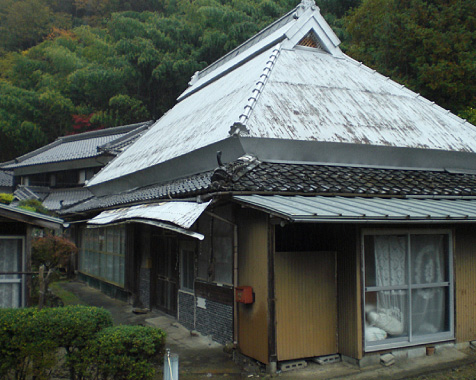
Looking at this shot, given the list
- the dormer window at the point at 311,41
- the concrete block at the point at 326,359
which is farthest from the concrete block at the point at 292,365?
the dormer window at the point at 311,41

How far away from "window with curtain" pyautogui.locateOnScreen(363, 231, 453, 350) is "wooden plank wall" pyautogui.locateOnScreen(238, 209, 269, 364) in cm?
183

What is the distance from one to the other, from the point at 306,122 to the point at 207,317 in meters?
4.82

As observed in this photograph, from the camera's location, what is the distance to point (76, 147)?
31734 millimetres

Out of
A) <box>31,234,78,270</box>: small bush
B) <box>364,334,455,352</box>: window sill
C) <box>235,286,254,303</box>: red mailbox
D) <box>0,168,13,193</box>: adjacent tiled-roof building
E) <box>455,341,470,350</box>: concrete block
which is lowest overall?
<box>455,341,470,350</box>: concrete block

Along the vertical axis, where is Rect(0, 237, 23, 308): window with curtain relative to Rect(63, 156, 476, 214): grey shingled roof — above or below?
below

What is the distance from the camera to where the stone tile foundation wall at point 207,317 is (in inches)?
340

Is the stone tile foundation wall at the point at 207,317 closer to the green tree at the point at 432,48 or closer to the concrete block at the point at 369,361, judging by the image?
the concrete block at the point at 369,361

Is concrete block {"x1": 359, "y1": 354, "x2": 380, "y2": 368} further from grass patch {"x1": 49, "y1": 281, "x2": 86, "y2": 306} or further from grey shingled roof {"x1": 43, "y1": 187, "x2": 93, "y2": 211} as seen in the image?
grey shingled roof {"x1": 43, "y1": 187, "x2": 93, "y2": 211}

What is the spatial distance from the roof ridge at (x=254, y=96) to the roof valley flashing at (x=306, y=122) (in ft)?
0.08

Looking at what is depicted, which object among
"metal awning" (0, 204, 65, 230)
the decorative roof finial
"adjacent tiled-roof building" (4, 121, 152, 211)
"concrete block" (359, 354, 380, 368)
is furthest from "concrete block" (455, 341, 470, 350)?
"adjacent tiled-roof building" (4, 121, 152, 211)

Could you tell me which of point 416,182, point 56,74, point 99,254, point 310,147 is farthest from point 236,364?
point 56,74

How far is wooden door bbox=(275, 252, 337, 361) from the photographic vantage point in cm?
741

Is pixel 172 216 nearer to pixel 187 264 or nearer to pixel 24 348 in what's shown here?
pixel 24 348

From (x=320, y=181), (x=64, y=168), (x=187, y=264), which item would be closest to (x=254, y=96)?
(x=320, y=181)
